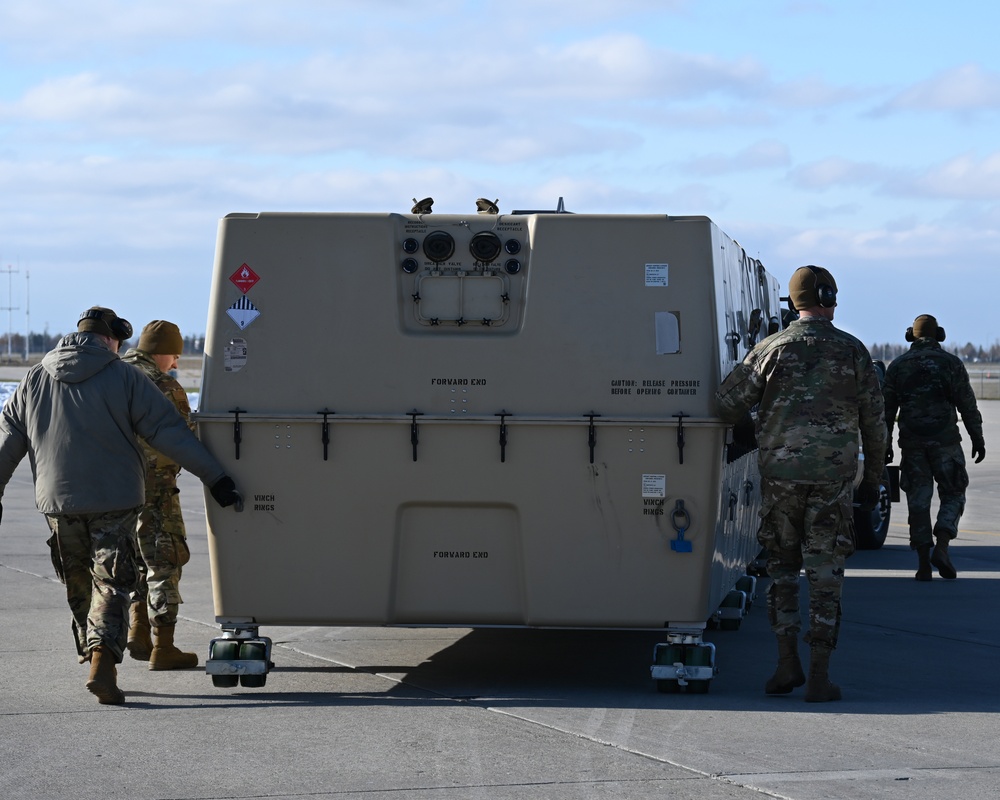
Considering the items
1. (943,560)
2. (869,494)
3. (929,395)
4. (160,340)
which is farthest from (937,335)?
(160,340)

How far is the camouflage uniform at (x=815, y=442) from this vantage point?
745cm

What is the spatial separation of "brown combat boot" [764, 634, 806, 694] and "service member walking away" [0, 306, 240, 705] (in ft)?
9.23

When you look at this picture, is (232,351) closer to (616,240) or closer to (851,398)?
(616,240)

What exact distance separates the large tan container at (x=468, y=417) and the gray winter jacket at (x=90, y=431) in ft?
0.71

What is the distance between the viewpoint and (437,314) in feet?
24.6

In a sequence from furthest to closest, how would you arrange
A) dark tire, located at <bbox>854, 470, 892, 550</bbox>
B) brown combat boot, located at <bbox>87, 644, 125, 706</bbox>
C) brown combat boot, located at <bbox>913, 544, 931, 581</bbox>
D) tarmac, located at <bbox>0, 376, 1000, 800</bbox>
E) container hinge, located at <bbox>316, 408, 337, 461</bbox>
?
1. dark tire, located at <bbox>854, 470, 892, 550</bbox>
2. brown combat boot, located at <bbox>913, 544, 931, 581</bbox>
3. container hinge, located at <bbox>316, 408, 337, 461</bbox>
4. brown combat boot, located at <bbox>87, 644, 125, 706</bbox>
5. tarmac, located at <bbox>0, 376, 1000, 800</bbox>

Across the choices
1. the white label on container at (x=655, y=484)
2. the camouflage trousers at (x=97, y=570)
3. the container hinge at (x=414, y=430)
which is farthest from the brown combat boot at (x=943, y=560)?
the camouflage trousers at (x=97, y=570)

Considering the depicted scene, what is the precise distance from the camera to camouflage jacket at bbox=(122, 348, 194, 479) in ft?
27.4

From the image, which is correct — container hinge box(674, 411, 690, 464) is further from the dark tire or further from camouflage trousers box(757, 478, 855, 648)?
the dark tire

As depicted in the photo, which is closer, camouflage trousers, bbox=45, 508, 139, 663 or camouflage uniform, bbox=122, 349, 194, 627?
camouflage trousers, bbox=45, 508, 139, 663

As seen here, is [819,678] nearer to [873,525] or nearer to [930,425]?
[930,425]

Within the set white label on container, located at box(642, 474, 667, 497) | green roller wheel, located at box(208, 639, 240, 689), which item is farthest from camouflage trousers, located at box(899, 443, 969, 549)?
green roller wheel, located at box(208, 639, 240, 689)

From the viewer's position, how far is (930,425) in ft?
41.8

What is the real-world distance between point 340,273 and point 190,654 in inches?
96.0
